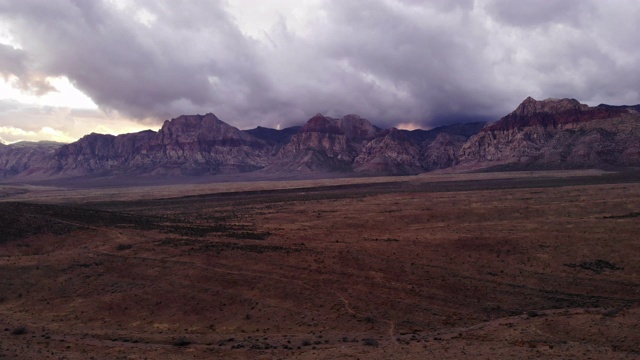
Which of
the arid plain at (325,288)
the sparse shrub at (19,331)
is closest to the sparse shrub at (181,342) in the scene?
the arid plain at (325,288)

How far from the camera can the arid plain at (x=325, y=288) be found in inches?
891

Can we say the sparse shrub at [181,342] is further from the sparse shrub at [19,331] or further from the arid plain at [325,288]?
the sparse shrub at [19,331]

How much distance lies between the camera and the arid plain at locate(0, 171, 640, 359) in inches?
891

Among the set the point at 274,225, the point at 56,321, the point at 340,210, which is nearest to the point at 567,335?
the point at 56,321

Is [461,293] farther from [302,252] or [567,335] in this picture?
[302,252]

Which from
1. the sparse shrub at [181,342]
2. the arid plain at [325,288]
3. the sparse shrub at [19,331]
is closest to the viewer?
the arid plain at [325,288]

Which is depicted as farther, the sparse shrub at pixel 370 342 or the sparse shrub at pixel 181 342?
the sparse shrub at pixel 181 342

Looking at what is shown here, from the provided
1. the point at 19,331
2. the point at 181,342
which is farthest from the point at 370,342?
the point at 19,331

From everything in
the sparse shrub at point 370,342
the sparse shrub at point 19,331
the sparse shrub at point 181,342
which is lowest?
the sparse shrub at point 370,342

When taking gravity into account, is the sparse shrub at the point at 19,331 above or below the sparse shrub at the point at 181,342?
above

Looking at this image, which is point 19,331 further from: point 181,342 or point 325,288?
point 325,288

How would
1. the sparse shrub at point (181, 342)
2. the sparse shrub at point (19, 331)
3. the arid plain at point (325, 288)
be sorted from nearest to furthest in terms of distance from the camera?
the arid plain at point (325, 288), the sparse shrub at point (181, 342), the sparse shrub at point (19, 331)

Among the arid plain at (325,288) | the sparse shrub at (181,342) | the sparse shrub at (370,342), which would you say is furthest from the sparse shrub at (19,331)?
the sparse shrub at (370,342)

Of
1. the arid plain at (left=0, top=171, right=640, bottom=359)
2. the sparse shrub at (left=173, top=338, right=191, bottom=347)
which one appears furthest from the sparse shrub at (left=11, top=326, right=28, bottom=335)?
the sparse shrub at (left=173, top=338, right=191, bottom=347)
